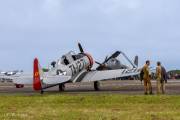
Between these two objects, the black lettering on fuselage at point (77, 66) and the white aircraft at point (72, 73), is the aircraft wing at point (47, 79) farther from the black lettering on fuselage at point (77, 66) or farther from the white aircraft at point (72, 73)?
the black lettering on fuselage at point (77, 66)

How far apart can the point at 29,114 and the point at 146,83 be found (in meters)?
12.6

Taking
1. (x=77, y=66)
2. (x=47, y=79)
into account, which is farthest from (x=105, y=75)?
(x=47, y=79)

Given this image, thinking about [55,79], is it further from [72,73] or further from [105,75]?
[105,75]

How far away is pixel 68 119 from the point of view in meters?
A: 14.7

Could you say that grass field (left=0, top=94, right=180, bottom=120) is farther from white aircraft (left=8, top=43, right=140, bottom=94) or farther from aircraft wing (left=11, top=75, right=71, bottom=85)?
white aircraft (left=8, top=43, right=140, bottom=94)

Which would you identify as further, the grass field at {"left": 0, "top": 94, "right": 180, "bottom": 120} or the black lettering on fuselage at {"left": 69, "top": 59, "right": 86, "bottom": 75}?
the black lettering on fuselage at {"left": 69, "top": 59, "right": 86, "bottom": 75}

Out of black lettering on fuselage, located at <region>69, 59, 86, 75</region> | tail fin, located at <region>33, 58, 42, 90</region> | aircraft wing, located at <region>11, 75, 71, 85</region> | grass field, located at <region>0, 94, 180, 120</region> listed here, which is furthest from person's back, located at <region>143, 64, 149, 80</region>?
black lettering on fuselage, located at <region>69, 59, 86, 75</region>

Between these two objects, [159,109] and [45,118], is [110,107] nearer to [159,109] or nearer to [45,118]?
[159,109]

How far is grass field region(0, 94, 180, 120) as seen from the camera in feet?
50.1

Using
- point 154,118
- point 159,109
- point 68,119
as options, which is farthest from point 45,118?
point 159,109

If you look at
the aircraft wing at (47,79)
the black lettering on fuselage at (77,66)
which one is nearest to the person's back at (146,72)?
the aircraft wing at (47,79)

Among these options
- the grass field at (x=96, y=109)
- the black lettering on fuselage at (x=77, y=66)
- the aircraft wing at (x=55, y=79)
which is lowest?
the grass field at (x=96, y=109)

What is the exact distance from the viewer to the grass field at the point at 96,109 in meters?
15.3

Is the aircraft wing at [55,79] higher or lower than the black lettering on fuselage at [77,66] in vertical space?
lower
